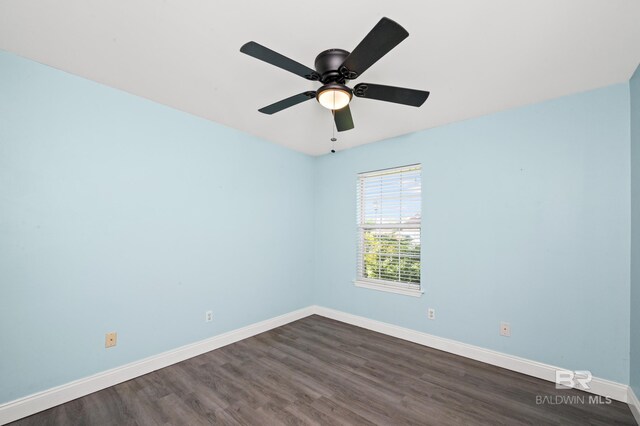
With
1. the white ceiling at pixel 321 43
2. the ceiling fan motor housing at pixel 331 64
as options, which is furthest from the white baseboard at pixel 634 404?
the ceiling fan motor housing at pixel 331 64

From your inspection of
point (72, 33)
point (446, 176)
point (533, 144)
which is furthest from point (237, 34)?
point (533, 144)

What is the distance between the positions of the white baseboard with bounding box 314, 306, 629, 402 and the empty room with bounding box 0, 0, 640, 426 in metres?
0.02

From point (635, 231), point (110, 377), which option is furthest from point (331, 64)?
point (110, 377)

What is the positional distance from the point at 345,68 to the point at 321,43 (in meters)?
0.30

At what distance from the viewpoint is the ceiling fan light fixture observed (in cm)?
176

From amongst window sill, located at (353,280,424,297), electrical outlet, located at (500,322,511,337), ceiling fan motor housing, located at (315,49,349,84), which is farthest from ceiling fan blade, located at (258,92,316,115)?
electrical outlet, located at (500,322,511,337)

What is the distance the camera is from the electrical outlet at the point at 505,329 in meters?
2.64

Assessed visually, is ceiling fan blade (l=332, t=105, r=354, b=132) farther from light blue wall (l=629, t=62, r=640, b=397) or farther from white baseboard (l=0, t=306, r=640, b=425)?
white baseboard (l=0, t=306, r=640, b=425)

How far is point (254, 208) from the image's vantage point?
356cm

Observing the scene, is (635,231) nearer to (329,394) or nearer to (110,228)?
(329,394)

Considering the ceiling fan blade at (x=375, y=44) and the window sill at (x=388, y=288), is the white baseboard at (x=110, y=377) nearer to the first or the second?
the window sill at (x=388, y=288)

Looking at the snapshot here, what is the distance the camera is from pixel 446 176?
312 centimetres

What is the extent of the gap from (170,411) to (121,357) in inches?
29.3

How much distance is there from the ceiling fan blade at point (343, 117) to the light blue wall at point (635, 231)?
6.81 feet
